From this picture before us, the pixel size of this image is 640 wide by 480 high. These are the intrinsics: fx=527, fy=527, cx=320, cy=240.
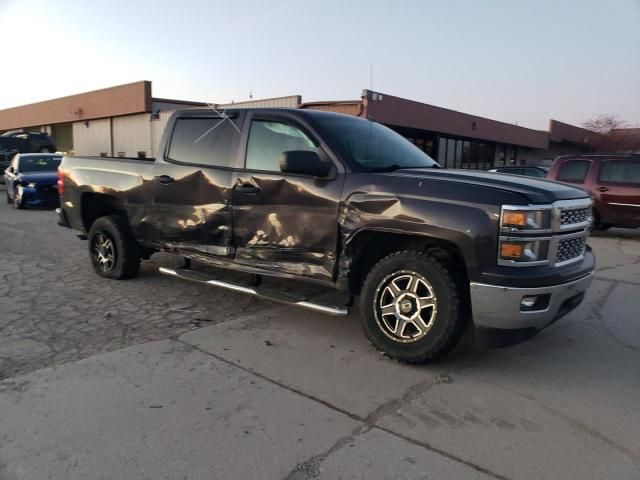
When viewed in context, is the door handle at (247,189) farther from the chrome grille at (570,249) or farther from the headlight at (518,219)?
the chrome grille at (570,249)

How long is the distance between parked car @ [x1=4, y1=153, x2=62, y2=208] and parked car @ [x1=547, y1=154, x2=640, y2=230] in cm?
1322

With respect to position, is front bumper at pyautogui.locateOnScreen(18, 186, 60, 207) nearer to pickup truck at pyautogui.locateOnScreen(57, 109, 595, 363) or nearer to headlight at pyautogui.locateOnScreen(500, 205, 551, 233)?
pickup truck at pyautogui.locateOnScreen(57, 109, 595, 363)

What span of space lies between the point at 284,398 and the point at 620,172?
10.4 meters

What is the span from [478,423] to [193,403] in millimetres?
1773

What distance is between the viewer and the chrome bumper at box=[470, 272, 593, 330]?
3.53 m

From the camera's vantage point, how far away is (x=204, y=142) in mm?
5371

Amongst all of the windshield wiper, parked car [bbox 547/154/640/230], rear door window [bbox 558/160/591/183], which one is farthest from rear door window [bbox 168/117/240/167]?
rear door window [bbox 558/160/591/183]

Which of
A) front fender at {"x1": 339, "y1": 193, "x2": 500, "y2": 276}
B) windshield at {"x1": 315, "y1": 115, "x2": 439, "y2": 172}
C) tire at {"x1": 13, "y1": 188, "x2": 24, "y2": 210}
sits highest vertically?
windshield at {"x1": 315, "y1": 115, "x2": 439, "y2": 172}

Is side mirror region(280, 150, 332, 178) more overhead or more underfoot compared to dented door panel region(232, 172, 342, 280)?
more overhead

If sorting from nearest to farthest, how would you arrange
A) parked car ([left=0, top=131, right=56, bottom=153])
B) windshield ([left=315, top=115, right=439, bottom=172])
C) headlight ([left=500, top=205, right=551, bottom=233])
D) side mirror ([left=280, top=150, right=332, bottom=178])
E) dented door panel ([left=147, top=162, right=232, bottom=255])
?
headlight ([left=500, top=205, right=551, bottom=233]) → side mirror ([left=280, top=150, right=332, bottom=178]) → windshield ([left=315, top=115, right=439, bottom=172]) → dented door panel ([left=147, top=162, right=232, bottom=255]) → parked car ([left=0, top=131, right=56, bottom=153])

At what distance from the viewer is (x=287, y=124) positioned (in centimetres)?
478

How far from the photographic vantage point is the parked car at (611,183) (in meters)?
10.8

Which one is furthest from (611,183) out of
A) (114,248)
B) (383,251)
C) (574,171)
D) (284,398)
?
(284,398)

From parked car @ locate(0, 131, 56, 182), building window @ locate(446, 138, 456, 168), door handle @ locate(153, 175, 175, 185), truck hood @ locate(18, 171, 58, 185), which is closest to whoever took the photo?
door handle @ locate(153, 175, 175, 185)
